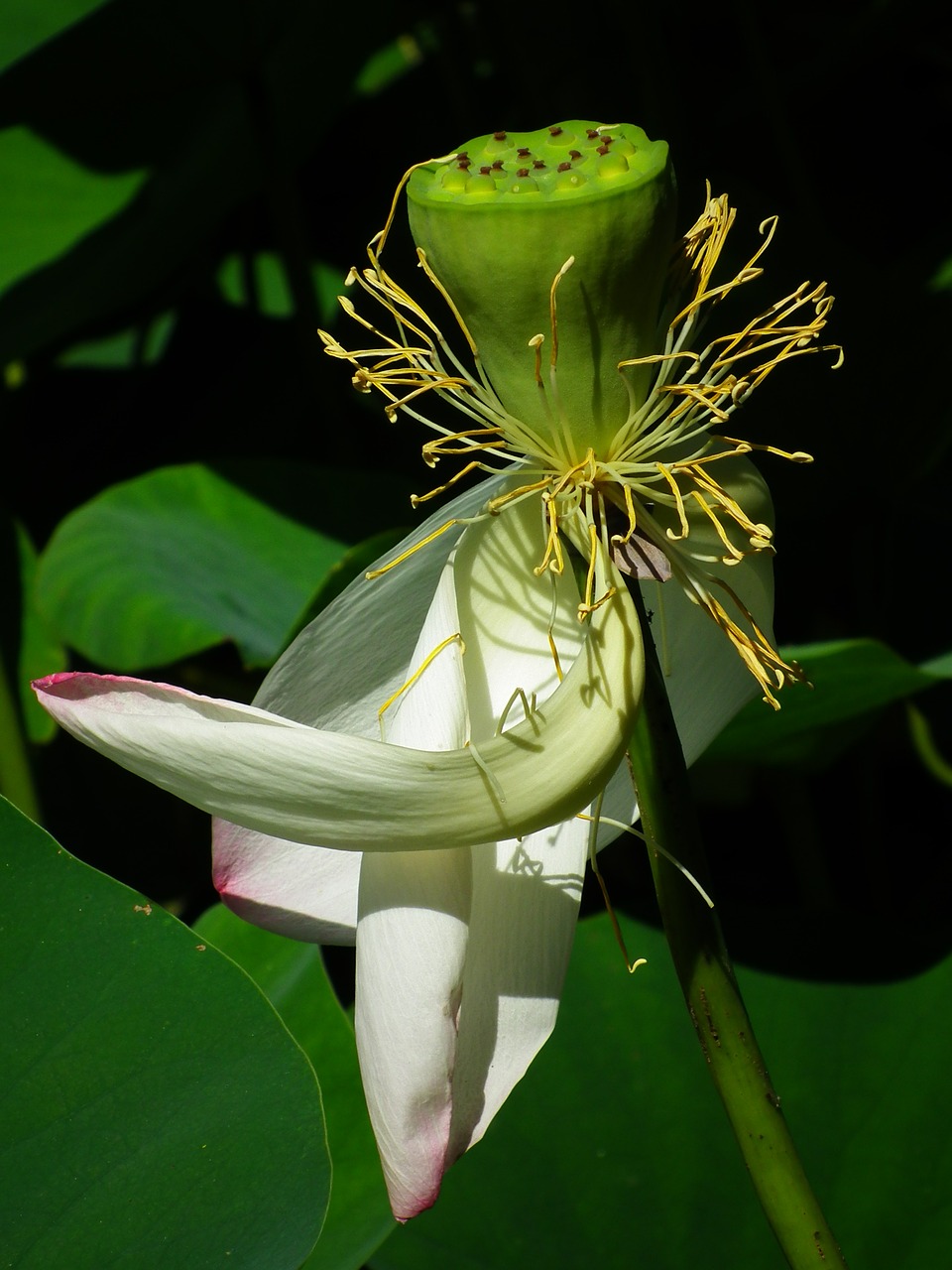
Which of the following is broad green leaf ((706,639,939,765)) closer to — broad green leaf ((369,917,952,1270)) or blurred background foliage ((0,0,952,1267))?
blurred background foliage ((0,0,952,1267))

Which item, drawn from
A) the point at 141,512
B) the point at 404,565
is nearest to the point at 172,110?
the point at 141,512

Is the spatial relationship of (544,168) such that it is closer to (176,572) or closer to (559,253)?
(559,253)

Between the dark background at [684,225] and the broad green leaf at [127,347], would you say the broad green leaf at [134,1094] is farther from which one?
the broad green leaf at [127,347]

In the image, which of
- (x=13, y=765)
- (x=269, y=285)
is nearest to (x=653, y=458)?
(x=13, y=765)

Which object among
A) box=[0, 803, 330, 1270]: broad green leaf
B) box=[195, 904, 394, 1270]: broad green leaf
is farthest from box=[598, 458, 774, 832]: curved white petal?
box=[195, 904, 394, 1270]: broad green leaf

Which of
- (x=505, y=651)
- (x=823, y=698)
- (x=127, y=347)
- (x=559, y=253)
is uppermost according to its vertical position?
(x=559, y=253)

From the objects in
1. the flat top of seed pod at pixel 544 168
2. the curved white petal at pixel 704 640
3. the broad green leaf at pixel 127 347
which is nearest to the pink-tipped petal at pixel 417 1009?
the curved white petal at pixel 704 640
